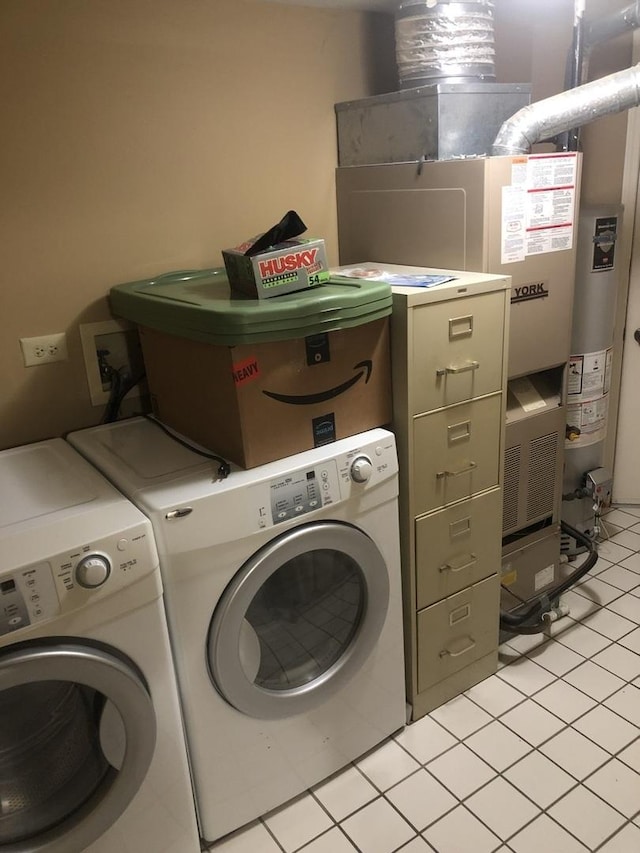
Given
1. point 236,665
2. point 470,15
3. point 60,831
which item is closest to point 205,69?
point 470,15

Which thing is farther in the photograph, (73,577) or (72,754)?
A: (72,754)

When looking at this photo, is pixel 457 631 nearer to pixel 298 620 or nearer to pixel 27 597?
pixel 298 620

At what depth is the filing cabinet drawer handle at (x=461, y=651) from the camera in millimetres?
1928

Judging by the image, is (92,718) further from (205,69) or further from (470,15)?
(470,15)

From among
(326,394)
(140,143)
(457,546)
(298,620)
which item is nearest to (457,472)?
(457,546)

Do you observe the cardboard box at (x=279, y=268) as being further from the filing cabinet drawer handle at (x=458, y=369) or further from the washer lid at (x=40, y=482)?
the washer lid at (x=40, y=482)

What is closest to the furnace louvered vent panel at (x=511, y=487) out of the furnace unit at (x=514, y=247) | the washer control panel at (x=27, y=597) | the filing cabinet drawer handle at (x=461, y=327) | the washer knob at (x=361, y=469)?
the furnace unit at (x=514, y=247)

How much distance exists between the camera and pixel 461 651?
1960mm

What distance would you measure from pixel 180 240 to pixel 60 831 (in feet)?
4.66

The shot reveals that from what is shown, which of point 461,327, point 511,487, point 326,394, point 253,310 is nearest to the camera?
point 253,310

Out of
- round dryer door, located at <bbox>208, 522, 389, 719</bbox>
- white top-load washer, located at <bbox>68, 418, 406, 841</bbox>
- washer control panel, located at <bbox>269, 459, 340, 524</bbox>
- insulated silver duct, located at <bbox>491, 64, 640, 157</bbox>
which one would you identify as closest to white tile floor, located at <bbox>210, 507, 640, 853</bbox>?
white top-load washer, located at <bbox>68, 418, 406, 841</bbox>

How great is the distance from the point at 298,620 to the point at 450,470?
0.54 m

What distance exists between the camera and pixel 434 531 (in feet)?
5.87

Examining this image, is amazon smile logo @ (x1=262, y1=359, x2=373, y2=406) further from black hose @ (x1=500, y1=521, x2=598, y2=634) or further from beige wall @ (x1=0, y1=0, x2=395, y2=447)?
black hose @ (x1=500, y1=521, x2=598, y2=634)
